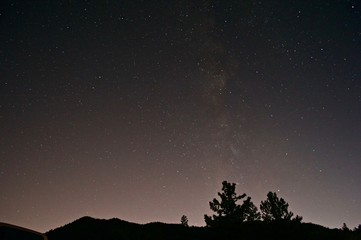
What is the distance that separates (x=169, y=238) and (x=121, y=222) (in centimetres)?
1418

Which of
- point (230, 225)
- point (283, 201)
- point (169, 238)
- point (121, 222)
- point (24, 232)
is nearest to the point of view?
point (24, 232)

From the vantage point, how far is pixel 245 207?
92.2 ft

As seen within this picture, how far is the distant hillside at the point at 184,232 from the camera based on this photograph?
26.9 meters

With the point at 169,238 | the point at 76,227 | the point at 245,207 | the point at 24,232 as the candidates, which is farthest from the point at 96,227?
the point at 24,232

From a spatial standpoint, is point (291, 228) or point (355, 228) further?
point (355, 228)

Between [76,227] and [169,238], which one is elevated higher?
[76,227]

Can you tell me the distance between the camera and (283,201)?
3017 cm

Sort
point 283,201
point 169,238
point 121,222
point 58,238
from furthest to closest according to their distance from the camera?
point 121,222
point 58,238
point 169,238
point 283,201

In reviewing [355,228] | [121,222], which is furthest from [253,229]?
[121,222]

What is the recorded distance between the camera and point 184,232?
41.6m

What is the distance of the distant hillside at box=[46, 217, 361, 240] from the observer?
26891 mm

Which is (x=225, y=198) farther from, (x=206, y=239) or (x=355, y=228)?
(x=355, y=228)

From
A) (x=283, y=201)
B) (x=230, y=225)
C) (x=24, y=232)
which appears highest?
(x=283, y=201)

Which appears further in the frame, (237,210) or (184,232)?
(184,232)
